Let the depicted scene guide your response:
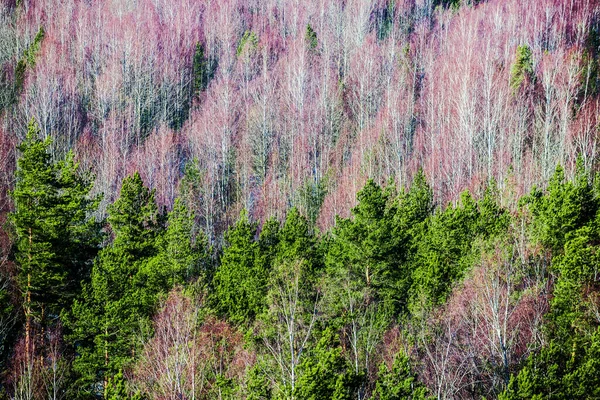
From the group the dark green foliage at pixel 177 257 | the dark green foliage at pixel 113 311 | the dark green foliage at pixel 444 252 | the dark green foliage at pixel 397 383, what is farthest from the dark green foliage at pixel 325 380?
the dark green foliage at pixel 177 257

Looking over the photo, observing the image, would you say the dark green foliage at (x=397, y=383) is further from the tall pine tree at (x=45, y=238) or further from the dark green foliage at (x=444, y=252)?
the tall pine tree at (x=45, y=238)

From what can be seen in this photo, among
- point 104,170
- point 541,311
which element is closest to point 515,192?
point 541,311

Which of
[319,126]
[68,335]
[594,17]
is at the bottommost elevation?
[68,335]

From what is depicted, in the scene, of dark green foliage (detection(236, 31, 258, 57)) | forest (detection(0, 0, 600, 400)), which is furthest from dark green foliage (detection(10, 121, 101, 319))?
dark green foliage (detection(236, 31, 258, 57))

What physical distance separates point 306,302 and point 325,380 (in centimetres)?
635

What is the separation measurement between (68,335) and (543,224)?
20256 millimetres

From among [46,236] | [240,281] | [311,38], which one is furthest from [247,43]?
[240,281]

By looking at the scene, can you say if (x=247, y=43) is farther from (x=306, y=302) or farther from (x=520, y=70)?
(x=306, y=302)

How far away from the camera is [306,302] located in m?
22.0

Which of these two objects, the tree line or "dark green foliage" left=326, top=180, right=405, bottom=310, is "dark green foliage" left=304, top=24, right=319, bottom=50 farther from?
"dark green foliage" left=326, top=180, right=405, bottom=310

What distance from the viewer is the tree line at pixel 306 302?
1827 centimetres

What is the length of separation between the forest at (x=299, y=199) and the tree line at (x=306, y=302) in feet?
0.43

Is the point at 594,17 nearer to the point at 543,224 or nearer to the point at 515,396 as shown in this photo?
the point at 543,224

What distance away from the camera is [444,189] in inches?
1791
